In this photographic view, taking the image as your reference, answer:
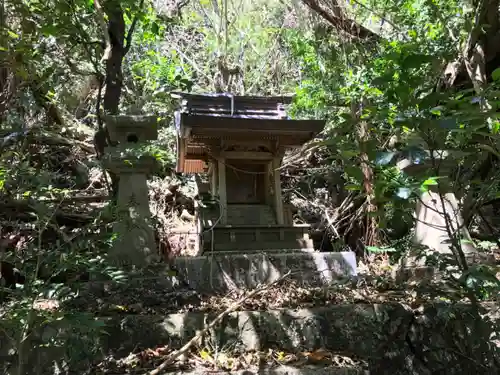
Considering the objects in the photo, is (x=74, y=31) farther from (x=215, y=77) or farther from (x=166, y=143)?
(x=215, y=77)

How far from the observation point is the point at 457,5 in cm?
565

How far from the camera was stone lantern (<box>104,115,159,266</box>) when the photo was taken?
4.02 metres

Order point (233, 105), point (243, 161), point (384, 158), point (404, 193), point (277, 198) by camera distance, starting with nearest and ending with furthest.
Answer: point (404, 193)
point (384, 158)
point (277, 198)
point (243, 161)
point (233, 105)

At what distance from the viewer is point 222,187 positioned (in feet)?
18.1

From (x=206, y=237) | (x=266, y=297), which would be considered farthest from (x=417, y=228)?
(x=206, y=237)

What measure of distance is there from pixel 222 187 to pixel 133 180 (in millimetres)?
1422

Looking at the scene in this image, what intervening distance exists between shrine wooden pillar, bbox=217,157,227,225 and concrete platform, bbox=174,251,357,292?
0.85m

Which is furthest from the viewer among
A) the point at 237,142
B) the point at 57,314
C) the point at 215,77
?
the point at 215,77

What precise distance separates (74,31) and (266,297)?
3.11m

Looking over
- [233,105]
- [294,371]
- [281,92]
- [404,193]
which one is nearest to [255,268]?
[294,371]

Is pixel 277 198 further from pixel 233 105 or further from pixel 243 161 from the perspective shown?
pixel 233 105

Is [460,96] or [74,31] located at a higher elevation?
[74,31]

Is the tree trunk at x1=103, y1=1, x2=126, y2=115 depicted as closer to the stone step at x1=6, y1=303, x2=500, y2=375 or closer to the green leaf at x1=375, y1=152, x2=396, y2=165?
the stone step at x1=6, y1=303, x2=500, y2=375

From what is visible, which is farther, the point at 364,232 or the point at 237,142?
the point at 364,232
